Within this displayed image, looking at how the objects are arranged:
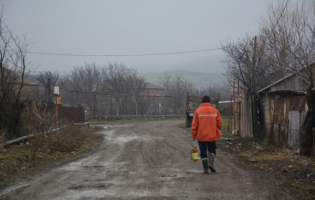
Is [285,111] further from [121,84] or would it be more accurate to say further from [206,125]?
[121,84]

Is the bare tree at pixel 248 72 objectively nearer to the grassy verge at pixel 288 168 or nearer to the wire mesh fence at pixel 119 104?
the grassy verge at pixel 288 168

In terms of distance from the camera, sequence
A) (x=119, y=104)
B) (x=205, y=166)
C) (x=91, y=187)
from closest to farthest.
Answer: (x=91, y=187) < (x=205, y=166) < (x=119, y=104)

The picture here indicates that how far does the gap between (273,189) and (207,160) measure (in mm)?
1839

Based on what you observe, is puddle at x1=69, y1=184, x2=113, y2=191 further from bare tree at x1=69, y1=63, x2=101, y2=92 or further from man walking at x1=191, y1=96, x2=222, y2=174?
bare tree at x1=69, y1=63, x2=101, y2=92

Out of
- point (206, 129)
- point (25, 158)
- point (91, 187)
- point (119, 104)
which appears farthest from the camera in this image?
point (119, 104)

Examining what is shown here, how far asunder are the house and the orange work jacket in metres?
3.79

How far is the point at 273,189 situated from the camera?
5.40m

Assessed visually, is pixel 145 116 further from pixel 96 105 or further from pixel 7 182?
pixel 7 182

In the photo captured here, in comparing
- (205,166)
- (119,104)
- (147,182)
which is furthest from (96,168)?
(119,104)

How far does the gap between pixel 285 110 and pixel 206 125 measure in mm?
5133

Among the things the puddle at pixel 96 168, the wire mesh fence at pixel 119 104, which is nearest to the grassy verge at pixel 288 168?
the puddle at pixel 96 168

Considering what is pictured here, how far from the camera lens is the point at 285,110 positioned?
35.1 ft

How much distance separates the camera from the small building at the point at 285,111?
964 centimetres

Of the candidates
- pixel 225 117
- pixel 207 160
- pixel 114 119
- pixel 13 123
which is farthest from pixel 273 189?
pixel 225 117
